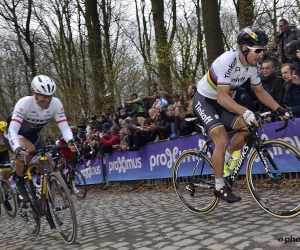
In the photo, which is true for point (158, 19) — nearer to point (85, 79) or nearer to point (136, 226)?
point (85, 79)

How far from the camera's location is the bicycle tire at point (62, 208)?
5.14m

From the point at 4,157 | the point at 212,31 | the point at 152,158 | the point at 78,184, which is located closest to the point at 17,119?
the point at 4,157

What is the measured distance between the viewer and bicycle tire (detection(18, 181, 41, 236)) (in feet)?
19.9

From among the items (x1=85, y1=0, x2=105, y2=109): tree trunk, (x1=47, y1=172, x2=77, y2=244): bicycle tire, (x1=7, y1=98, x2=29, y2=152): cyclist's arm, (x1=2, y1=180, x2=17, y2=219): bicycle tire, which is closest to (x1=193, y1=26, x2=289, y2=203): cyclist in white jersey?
(x1=47, y1=172, x2=77, y2=244): bicycle tire

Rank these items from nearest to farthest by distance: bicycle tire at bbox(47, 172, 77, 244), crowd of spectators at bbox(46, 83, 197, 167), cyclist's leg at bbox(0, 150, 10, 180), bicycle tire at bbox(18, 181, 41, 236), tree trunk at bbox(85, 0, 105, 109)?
bicycle tire at bbox(47, 172, 77, 244) → bicycle tire at bbox(18, 181, 41, 236) → cyclist's leg at bbox(0, 150, 10, 180) → crowd of spectators at bbox(46, 83, 197, 167) → tree trunk at bbox(85, 0, 105, 109)

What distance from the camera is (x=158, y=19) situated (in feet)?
58.2

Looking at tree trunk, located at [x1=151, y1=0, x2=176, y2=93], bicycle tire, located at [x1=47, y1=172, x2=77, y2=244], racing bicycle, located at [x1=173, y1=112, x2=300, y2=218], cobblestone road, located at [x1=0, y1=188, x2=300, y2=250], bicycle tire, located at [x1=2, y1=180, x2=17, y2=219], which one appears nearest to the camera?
cobblestone road, located at [x1=0, y1=188, x2=300, y2=250]

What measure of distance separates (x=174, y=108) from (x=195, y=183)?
4.69 meters

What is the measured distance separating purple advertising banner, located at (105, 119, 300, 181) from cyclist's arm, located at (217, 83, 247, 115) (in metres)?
2.73

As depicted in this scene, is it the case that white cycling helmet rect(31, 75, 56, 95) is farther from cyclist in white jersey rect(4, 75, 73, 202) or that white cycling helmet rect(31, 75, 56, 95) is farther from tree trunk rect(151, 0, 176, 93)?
tree trunk rect(151, 0, 176, 93)

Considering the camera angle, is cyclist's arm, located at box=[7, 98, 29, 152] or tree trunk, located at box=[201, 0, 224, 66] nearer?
cyclist's arm, located at box=[7, 98, 29, 152]

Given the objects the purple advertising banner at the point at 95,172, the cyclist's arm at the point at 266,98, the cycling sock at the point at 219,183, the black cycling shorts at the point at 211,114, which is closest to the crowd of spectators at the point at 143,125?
the purple advertising banner at the point at 95,172

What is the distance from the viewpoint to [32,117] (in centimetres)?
617

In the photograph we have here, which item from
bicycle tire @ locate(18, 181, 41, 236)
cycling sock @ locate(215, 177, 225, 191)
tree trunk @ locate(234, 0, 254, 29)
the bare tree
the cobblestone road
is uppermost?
the bare tree
